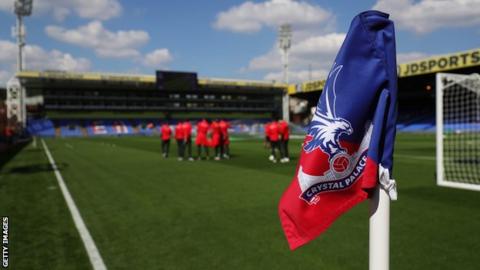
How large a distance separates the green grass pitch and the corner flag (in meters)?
2.52

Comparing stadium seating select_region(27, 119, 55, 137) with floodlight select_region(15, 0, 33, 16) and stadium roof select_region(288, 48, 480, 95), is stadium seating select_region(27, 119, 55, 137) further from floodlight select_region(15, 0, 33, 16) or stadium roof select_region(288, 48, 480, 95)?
stadium roof select_region(288, 48, 480, 95)

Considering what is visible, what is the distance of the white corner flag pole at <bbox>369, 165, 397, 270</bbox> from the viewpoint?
65.6 inches

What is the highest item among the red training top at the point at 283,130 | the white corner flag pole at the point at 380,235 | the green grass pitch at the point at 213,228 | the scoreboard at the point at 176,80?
the scoreboard at the point at 176,80

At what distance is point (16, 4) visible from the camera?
→ 60031 mm

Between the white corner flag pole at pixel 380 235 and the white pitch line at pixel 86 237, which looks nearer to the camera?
the white corner flag pole at pixel 380 235

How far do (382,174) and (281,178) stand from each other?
9090mm

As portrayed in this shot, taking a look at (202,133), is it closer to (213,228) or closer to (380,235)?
(213,228)

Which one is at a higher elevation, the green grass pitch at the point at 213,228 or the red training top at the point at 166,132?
the red training top at the point at 166,132

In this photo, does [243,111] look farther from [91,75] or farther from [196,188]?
[196,188]

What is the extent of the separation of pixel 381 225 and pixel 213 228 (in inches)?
A: 168

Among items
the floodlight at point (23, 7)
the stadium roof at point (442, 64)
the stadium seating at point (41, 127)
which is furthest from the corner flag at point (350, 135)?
the floodlight at point (23, 7)

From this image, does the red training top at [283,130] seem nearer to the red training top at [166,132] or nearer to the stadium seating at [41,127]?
the red training top at [166,132]

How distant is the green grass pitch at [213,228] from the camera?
4336 mm

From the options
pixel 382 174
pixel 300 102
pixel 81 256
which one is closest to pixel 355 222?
pixel 81 256
